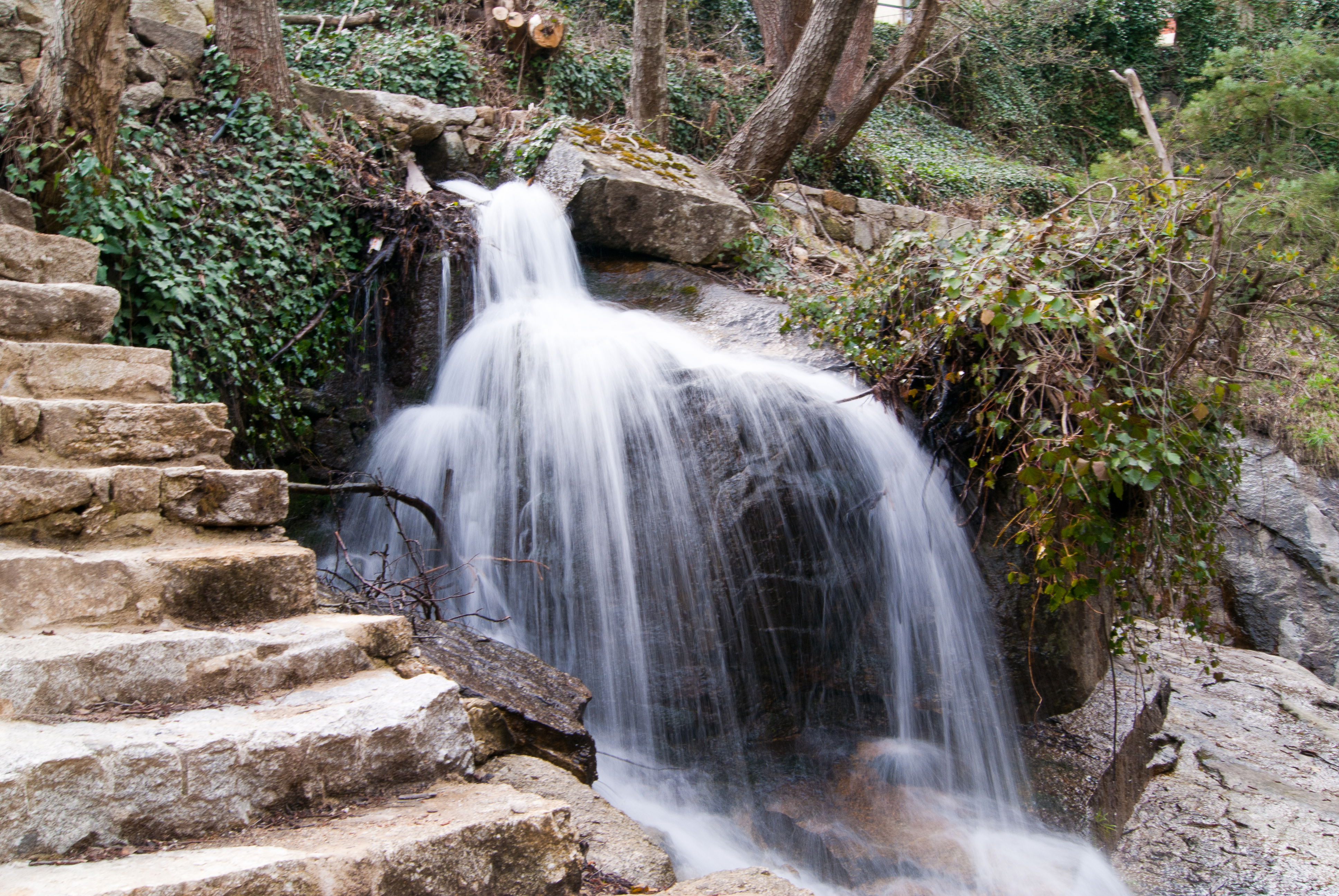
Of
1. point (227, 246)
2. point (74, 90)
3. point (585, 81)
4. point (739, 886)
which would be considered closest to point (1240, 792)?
point (739, 886)

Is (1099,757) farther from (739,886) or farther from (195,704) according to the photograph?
(195,704)

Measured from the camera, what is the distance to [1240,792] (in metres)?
3.96

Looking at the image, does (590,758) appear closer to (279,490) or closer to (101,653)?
(279,490)

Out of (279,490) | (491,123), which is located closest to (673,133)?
(491,123)

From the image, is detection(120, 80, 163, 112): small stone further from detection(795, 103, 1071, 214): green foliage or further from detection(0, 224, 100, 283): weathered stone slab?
detection(795, 103, 1071, 214): green foliage

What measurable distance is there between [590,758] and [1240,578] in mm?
7040

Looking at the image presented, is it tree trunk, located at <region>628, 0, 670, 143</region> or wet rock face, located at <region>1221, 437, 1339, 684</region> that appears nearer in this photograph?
wet rock face, located at <region>1221, 437, 1339, 684</region>

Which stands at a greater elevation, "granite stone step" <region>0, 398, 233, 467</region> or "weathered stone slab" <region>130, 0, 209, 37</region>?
"weathered stone slab" <region>130, 0, 209, 37</region>

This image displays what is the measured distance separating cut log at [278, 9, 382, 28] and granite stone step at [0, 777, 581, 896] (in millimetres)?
9000

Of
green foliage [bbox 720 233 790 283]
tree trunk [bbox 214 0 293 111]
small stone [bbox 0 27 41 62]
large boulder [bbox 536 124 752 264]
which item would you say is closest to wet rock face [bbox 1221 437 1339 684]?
green foliage [bbox 720 233 790 283]

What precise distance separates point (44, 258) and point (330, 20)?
6.48 meters

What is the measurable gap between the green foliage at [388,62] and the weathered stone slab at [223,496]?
6286mm

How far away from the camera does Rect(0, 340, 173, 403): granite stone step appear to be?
2.74m

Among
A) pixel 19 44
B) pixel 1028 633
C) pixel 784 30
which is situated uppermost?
pixel 784 30
